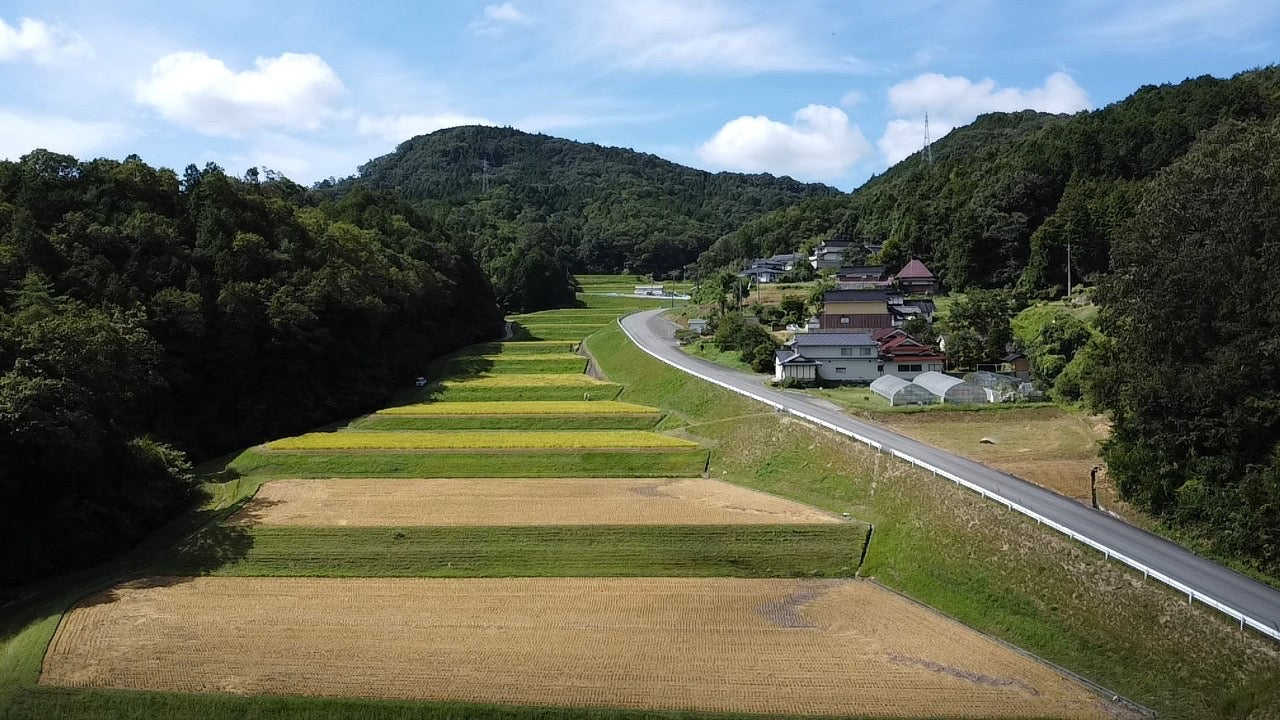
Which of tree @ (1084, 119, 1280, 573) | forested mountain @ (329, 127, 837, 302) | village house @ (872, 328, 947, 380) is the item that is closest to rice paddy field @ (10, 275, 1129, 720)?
tree @ (1084, 119, 1280, 573)

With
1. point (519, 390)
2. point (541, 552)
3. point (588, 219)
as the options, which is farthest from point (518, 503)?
point (588, 219)

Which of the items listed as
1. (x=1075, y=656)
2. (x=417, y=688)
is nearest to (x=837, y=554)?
(x=1075, y=656)

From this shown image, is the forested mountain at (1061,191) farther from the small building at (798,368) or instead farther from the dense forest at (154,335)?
the dense forest at (154,335)

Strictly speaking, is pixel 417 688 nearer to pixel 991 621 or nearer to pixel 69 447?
pixel 991 621

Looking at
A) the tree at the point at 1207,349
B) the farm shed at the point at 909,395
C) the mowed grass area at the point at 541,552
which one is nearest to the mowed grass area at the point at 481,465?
the mowed grass area at the point at 541,552

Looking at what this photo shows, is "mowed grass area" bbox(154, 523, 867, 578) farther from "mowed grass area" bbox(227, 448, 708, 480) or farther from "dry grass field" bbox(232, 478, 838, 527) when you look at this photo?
"mowed grass area" bbox(227, 448, 708, 480)

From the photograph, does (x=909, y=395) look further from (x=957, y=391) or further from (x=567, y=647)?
(x=567, y=647)
